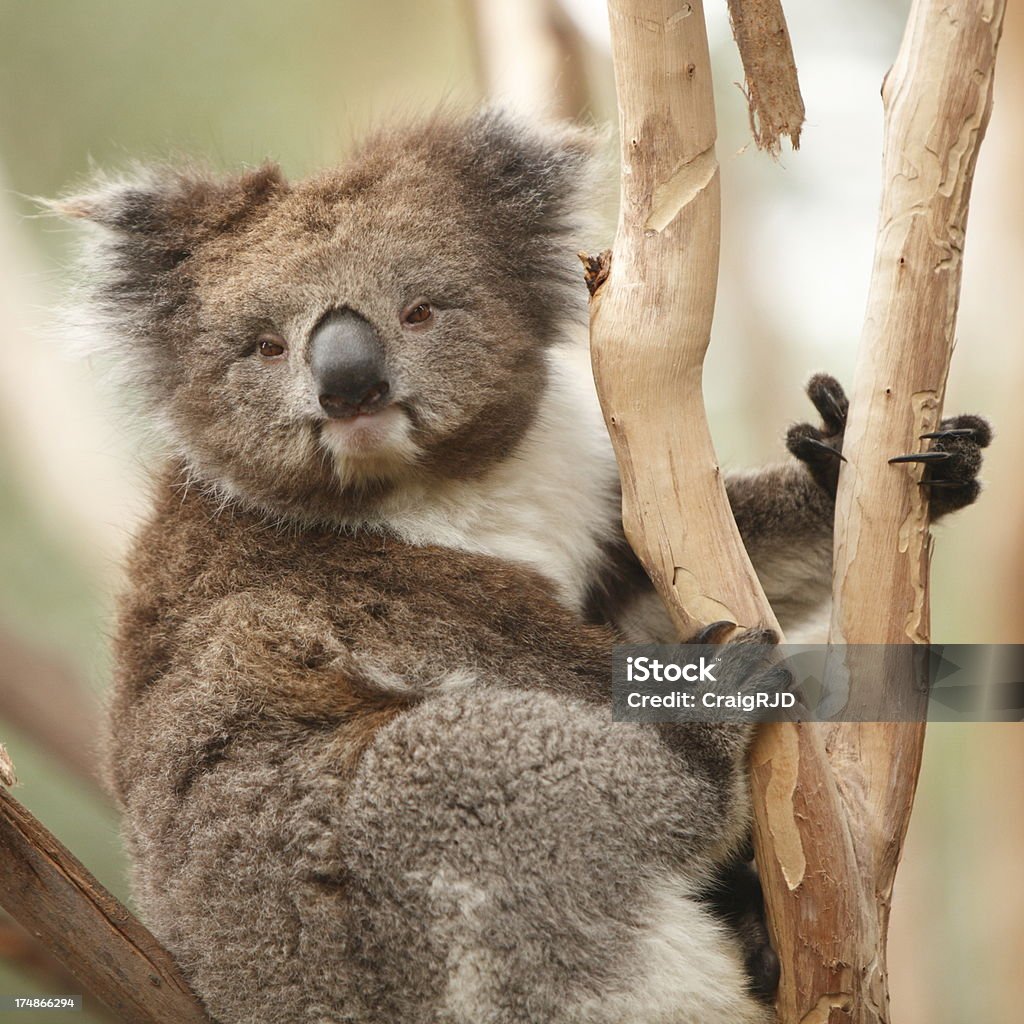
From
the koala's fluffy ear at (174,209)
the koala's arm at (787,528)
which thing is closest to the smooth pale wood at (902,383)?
the koala's arm at (787,528)

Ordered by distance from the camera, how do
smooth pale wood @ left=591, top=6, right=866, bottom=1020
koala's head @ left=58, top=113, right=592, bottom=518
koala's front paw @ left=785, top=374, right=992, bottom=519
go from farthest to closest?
koala's head @ left=58, top=113, right=592, bottom=518 → koala's front paw @ left=785, top=374, right=992, bottom=519 → smooth pale wood @ left=591, top=6, right=866, bottom=1020

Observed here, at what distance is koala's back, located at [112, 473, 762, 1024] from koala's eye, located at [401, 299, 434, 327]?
0.58m

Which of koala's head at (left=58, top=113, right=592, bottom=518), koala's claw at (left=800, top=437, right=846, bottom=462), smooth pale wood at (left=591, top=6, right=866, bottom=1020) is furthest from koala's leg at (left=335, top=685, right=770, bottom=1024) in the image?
koala's claw at (left=800, top=437, right=846, bottom=462)

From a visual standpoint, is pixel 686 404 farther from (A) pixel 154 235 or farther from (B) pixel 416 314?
(A) pixel 154 235

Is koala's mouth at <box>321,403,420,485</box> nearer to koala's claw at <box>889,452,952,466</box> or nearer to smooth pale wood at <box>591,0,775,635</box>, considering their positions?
smooth pale wood at <box>591,0,775,635</box>

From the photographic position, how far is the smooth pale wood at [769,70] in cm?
254

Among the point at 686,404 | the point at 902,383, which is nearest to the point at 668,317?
the point at 686,404

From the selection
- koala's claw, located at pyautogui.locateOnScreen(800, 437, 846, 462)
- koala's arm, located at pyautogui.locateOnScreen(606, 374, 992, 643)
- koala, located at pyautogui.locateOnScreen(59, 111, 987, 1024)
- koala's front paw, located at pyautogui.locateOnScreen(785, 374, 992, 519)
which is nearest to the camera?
koala, located at pyautogui.locateOnScreen(59, 111, 987, 1024)

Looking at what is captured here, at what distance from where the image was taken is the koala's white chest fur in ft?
10.1

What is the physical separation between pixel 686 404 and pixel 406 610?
0.89 meters

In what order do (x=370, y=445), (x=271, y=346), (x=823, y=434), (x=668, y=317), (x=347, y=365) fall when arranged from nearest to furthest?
1. (x=668, y=317)
2. (x=347, y=365)
3. (x=370, y=445)
4. (x=271, y=346)
5. (x=823, y=434)

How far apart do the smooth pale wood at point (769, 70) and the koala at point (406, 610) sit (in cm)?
70

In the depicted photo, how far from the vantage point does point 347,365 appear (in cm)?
276

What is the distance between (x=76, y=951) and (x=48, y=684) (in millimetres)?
2575
